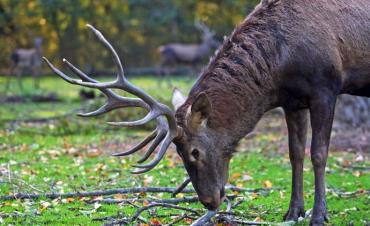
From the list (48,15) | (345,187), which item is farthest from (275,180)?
(48,15)

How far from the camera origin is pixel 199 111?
17.4ft

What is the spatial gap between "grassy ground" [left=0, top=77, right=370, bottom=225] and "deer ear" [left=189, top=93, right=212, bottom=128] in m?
0.98

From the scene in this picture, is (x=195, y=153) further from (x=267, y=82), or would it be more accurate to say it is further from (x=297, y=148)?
(x=297, y=148)

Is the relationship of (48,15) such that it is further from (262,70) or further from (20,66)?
(262,70)

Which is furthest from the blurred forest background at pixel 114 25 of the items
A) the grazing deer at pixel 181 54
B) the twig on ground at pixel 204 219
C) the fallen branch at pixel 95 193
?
the twig on ground at pixel 204 219

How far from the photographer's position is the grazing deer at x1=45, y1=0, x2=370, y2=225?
534 cm

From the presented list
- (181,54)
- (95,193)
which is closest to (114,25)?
(181,54)

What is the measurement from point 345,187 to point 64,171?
132 inches

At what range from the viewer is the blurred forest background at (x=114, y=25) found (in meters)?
26.6

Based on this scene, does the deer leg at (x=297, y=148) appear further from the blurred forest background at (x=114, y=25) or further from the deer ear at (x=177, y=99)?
the blurred forest background at (x=114, y=25)

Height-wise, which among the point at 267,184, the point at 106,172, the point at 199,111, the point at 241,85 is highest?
the point at 241,85

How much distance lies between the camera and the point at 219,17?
3194 cm

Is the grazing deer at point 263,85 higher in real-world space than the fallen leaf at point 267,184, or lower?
higher

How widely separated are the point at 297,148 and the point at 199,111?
4.25ft
